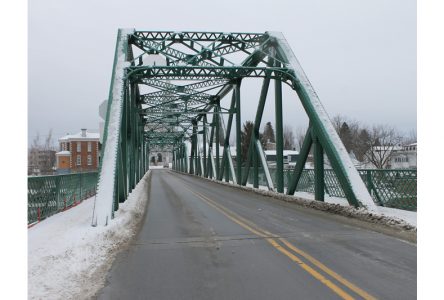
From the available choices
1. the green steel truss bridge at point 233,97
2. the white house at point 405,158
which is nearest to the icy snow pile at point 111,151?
the green steel truss bridge at point 233,97

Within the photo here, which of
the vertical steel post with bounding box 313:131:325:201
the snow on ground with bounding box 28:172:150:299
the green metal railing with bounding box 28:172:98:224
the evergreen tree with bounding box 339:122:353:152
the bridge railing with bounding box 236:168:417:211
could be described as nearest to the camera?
the snow on ground with bounding box 28:172:150:299

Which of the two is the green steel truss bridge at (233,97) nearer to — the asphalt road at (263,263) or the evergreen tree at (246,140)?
the asphalt road at (263,263)

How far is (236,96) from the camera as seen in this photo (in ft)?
88.5

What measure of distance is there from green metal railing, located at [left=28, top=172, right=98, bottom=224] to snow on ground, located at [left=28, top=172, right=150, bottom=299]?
1.32 m

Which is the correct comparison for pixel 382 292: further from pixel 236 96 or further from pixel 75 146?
pixel 75 146

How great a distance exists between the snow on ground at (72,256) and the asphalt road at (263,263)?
0.89ft

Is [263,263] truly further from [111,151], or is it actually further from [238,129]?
[238,129]

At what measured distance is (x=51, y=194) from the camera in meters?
12.9

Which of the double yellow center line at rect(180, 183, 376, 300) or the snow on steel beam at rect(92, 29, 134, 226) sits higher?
the snow on steel beam at rect(92, 29, 134, 226)

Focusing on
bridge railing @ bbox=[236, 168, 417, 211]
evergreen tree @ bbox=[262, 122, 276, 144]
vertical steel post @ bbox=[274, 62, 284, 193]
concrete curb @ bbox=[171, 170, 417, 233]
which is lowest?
concrete curb @ bbox=[171, 170, 417, 233]

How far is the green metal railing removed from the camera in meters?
11.2

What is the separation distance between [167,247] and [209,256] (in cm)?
118

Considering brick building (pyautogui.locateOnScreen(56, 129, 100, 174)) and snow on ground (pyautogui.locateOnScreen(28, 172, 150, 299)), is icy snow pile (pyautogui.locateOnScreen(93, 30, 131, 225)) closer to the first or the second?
snow on ground (pyautogui.locateOnScreen(28, 172, 150, 299))

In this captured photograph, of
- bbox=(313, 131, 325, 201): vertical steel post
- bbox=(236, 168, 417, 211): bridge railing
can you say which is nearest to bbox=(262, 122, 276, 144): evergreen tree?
bbox=(313, 131, 325, 201): vertical steel post
